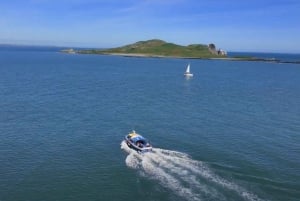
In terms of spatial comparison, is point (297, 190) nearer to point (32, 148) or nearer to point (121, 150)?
point (121, 150)

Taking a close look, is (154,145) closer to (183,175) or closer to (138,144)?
(138,144)

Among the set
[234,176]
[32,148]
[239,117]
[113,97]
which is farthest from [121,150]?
[113,97]

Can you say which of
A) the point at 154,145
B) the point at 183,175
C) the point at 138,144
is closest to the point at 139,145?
the point at 138,144

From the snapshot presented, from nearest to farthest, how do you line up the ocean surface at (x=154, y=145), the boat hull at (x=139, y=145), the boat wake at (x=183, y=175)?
the boat wake at (x=183, y=175) < the ocean surface at (x=154, y=145) < the boat hull at (x=139, y=145)

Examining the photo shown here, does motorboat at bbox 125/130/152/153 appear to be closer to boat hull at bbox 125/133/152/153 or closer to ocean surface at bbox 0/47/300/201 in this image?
boat hull at bbox 125/133/152/153

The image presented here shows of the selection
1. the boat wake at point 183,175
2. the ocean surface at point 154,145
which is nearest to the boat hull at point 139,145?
the boat wake at point 183,175

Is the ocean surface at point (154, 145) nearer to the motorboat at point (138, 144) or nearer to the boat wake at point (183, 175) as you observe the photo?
the boat wake at point (183, 175)
